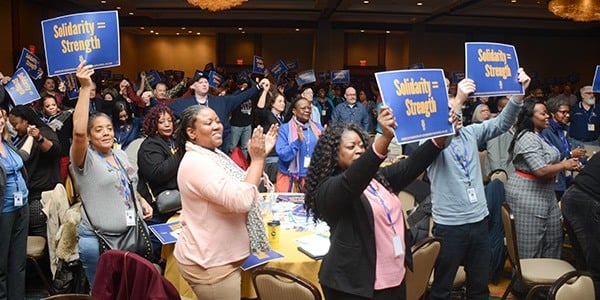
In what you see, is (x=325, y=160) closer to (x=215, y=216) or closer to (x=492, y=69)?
(x=215, y=216)

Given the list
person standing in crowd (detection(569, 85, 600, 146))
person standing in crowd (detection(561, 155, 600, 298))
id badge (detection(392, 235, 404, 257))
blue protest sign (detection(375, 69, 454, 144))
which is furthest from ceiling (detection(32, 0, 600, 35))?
id badge (detection(392, 235, 404, 257))

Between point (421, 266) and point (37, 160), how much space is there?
A: 10.7 ft

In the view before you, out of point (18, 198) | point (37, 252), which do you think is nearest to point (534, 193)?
point (18, 198)

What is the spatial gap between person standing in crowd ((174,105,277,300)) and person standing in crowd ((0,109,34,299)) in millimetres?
1680

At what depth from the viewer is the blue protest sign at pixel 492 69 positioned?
2.63 metres

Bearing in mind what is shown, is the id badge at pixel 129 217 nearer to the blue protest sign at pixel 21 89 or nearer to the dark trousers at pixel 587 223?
the blue protest sign at pixel 21 89

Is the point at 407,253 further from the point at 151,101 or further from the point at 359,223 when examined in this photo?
the point at 151,101

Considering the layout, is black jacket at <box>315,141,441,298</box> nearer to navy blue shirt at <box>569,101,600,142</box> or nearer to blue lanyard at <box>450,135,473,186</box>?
blue lanyard at <box>450,135,473,186</box>

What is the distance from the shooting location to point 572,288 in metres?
2.45

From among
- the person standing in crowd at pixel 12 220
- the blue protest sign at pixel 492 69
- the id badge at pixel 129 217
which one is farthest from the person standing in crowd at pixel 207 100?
the blue protest sign at pixel 492 69

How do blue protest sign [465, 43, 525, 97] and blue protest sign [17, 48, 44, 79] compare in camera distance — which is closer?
blue protest sign [465, 43, 525, 97]

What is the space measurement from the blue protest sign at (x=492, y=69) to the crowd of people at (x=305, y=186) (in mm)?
72

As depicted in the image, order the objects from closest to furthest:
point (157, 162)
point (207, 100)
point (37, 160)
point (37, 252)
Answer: point (157, 162), point (37, 252), point (37, 160), point (207, 100)

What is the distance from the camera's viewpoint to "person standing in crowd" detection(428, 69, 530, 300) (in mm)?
3143
